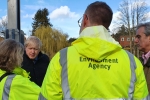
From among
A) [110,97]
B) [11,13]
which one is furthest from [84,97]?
[11,13]

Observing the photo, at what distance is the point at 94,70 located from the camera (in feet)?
6.59

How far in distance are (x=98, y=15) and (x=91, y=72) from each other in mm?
429

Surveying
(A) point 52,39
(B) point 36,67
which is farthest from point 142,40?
(A) point 52,39

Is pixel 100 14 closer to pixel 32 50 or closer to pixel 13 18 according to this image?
pixel 32 50


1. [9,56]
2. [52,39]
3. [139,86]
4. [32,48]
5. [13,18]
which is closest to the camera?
[139,86]

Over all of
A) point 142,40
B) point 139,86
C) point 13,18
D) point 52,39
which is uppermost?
point 13,18

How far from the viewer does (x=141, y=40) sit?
3408 millimetres

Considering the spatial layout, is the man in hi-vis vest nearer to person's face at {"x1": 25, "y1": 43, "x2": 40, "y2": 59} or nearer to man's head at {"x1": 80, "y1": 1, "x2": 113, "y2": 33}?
man's head at {"x1": 80, "y1": 1, "x2": 113, "y2": 33}

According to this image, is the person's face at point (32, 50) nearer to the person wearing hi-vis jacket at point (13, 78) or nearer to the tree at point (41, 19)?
the person wearing hi-vis jacket at point (13, 78)

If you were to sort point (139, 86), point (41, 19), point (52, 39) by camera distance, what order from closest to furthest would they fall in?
point (139, 86), point (52, 39), point (41, 19)

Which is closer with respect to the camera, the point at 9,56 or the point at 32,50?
the point at 9,56

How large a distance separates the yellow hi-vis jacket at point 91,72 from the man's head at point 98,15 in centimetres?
5

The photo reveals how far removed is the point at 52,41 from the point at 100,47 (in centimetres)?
4136

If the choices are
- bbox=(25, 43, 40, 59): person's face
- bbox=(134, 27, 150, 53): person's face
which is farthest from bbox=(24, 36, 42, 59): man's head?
bbox=(134, 27, 150, 53): person's face
